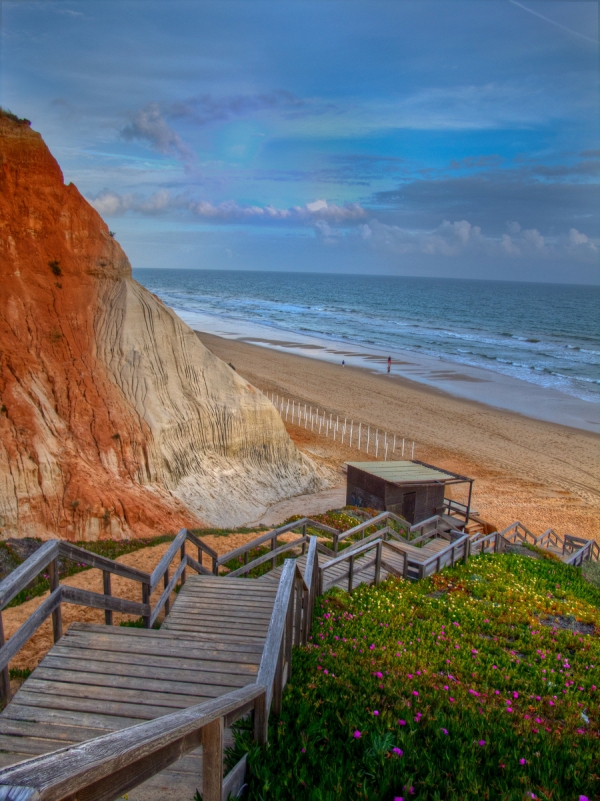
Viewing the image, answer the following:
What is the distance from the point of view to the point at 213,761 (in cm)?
263

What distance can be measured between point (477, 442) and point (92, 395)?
2269cm

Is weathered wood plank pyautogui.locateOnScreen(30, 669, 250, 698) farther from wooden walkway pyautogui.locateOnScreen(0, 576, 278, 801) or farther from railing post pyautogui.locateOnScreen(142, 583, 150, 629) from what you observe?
railing post pyautogui.locateOnScreen(142, 583, 150, 629)

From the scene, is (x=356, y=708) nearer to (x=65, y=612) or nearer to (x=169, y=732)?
(x=169, y=732)

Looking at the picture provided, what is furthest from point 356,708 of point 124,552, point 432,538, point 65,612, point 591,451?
point 591,451

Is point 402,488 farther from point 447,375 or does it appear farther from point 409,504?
point 447,375

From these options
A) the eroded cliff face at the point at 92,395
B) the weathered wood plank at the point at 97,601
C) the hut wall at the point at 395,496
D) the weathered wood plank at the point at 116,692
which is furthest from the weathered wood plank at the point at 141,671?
the hut wall at the point at 395,496

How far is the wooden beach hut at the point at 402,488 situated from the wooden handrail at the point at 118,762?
1560cm

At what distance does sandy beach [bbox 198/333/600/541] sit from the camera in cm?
2464

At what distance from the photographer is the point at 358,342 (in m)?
70.7

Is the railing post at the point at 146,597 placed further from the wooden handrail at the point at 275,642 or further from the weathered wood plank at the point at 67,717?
the weathered wood plank at the point at 67,717

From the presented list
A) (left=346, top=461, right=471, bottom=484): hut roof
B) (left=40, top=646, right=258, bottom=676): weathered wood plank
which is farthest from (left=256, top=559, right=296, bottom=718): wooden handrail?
(left=346, top=461, right=471, bottom=484): hut roof

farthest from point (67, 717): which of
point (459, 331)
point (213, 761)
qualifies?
point (459, 331)

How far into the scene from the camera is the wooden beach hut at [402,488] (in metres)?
18.3

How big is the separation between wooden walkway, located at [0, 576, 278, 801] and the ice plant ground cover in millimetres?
455
